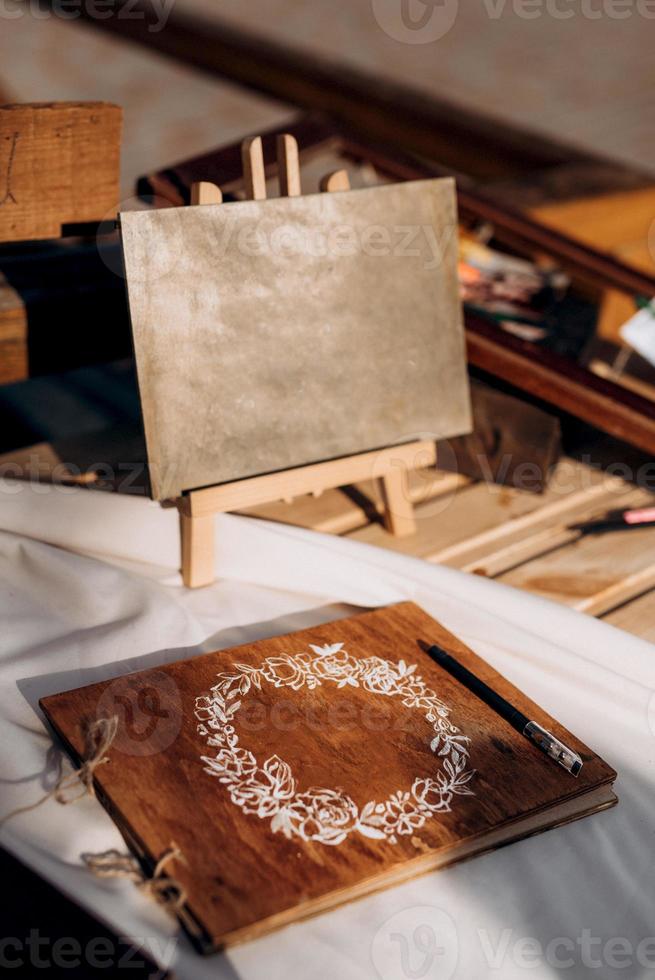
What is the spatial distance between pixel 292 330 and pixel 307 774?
1.71 ft

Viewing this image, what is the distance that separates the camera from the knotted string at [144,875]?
738 millimetres

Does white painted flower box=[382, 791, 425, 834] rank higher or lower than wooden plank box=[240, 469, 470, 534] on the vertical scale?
higher

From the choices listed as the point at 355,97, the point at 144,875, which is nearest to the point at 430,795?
A: the point at 144,875

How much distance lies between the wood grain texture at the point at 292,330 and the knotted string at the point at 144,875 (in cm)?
42

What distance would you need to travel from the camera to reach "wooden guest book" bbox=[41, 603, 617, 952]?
0.77m

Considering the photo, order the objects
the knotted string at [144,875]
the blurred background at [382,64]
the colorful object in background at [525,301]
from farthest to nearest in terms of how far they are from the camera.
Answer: the blurred background at [382,64], the colorful object in background at [525,301], the knotted string at [144,875]

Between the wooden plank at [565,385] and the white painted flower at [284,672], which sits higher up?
the wooden plank at [565,385]

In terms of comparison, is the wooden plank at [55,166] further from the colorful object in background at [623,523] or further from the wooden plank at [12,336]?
the colorful object in background at [623,523]

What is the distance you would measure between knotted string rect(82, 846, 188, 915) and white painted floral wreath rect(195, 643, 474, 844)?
→ 0.30 feet

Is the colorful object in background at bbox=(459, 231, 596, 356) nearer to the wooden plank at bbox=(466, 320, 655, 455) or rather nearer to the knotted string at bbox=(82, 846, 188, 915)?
the wooden plank at bbox=(466, 320, 655, 455)

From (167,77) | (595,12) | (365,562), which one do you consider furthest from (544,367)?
(595,12)

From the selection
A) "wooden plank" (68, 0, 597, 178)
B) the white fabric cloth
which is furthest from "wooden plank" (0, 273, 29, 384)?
"wooden plank" (68, 0, 597, 178)

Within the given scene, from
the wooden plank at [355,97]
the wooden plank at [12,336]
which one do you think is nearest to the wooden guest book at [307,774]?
the wooden plank at [12,336]

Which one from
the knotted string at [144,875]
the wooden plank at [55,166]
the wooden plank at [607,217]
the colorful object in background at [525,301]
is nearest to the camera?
the knotted string at [144,875]
